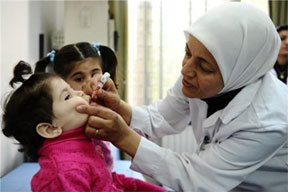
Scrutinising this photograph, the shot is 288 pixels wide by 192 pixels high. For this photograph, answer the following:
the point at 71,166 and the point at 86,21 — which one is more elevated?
the point at 86,21

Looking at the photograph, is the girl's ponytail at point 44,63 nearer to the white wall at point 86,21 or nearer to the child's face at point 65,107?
the child's face at point 65,107

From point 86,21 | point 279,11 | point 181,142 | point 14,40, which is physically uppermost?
point 279,11

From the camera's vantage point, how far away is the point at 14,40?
5.91ft

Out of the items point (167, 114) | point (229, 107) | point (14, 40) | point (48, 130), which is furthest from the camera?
point (14, 40)

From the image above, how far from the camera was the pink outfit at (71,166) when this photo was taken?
2.81 ft

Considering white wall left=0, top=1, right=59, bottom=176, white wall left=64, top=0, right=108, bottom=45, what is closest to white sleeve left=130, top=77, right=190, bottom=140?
white wall left=0, top=1, right=59, bottom=176

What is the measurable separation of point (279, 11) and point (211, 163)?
2.60 metres

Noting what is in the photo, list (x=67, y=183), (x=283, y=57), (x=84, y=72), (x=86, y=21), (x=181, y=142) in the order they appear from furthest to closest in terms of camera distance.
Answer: (x=181, y=142) < (x=283, y=57) < (x=86, y=21) < (x=84, y=72) < (x=67, y=183)

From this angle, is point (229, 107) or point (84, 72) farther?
point (84, 72)

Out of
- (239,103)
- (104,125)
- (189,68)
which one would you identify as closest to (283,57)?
(239,103)

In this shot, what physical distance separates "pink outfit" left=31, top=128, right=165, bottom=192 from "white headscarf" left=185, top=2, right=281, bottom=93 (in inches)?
20.8

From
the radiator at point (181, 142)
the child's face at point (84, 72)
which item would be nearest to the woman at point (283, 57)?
the radiator at point (181, 142)

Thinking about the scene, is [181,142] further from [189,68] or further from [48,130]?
[48,130]

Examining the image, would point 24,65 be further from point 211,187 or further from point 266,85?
point 266,85
